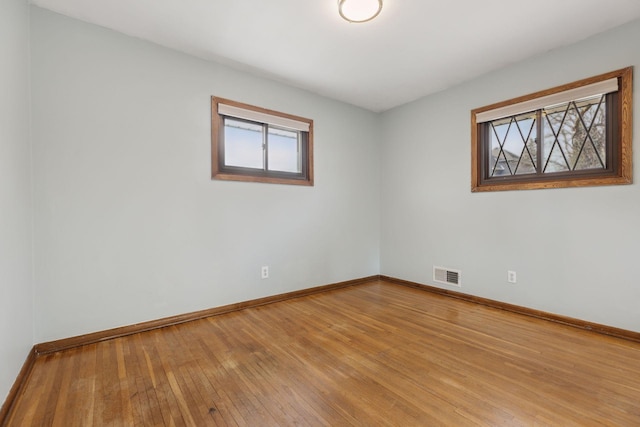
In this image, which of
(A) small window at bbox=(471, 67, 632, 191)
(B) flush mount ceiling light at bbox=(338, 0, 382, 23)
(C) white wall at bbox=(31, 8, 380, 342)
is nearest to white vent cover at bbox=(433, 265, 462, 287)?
(A) small window at bbox=(471, 67, 632, 191)

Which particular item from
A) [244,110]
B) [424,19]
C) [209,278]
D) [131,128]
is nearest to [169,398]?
[209,278]

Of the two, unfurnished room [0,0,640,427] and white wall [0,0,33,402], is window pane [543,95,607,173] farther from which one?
white wall [0,0,33,402]

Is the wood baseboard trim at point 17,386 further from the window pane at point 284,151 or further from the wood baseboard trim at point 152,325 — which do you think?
the window pane at point 284,151

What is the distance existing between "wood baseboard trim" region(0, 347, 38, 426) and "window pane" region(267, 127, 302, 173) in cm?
242

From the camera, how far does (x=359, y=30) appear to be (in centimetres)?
227

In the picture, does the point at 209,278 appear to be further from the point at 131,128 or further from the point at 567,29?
the point at 567,29

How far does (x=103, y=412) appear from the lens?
139cm

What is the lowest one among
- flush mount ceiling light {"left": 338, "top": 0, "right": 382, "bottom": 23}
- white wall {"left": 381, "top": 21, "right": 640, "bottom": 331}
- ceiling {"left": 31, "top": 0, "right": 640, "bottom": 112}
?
white wall {"left": 381, "top": 21, "right": 640, "bottom": 331}

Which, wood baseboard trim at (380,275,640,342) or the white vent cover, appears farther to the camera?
the white vent cover

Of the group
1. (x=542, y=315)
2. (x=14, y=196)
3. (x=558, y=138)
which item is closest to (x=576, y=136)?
(x=558, y=138)

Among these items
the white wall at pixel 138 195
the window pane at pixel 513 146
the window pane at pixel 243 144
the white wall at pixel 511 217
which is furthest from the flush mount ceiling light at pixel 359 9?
the window pane at pixel 513 146

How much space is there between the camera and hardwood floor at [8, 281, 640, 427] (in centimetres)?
136

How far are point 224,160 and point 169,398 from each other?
2078 mm

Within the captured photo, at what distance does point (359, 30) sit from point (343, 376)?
2.56 meters
